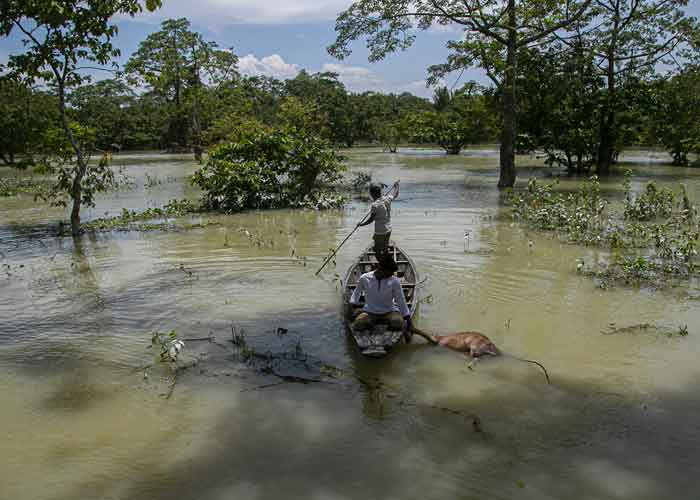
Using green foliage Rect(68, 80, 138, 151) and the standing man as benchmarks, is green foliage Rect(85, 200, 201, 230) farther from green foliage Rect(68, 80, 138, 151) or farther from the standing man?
green foliage Rect(68, 80, 138, 151)

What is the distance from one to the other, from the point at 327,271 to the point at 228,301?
220 centimetres

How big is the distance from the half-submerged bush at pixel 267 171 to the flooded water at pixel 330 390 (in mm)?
6665

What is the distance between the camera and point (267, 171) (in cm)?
1741

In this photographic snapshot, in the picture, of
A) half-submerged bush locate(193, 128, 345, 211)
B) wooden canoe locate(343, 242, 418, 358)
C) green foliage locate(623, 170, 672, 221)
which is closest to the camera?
wooden canoe locate(343, 242, 418, 358)

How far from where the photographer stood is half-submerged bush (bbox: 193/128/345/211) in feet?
56.2

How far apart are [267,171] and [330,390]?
1257 centimetres

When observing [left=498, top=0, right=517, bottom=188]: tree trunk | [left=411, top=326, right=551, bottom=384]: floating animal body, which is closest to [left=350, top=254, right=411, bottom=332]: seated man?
[left=411, top=326, right=551, bottom=384]: floating animal body

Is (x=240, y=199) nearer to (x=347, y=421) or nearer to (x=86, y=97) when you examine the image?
(x=347, y=421)

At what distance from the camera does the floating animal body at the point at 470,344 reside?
6.27m

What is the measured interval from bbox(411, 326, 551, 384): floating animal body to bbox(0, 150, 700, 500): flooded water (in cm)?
14

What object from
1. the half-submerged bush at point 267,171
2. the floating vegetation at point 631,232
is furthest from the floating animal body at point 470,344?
the half-submerged bush at point 267,171

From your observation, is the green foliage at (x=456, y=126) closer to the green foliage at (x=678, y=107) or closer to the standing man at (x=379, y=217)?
the green foliage at (x=678, y=107)

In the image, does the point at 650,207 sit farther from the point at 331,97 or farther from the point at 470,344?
the point at 331,97

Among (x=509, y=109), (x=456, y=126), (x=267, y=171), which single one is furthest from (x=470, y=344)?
(x=456, y=126)
